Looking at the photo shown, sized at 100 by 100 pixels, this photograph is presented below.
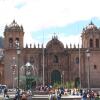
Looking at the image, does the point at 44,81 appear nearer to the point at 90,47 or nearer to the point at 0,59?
the point at 90,47

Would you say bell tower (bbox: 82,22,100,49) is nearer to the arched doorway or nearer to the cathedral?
the cathedral

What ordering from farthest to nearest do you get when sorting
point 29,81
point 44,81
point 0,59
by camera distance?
point 0,59, point 44,81, point 29,81

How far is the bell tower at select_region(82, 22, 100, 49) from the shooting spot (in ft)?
278

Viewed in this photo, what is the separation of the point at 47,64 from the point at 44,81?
3432 mm

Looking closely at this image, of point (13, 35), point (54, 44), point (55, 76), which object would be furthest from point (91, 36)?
point (13, 35)

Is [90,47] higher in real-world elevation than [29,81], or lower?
higher

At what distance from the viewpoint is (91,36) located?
278ft

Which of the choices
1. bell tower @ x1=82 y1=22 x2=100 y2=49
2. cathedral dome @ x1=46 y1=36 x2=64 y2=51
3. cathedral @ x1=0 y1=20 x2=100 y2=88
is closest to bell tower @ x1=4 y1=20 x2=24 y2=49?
cathedral @ x1=0 y1=20 x2=100 y2=88

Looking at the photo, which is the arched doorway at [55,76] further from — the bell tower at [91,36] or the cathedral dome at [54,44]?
the bell tower at [91,36]

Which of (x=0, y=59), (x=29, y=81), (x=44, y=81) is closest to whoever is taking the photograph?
(x=29, y=81)

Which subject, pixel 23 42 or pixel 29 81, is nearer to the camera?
pixel 29 81

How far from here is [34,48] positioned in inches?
3339

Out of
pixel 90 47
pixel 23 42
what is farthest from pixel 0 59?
pixel 90 47

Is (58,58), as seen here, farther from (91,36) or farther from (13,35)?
(13,35)
